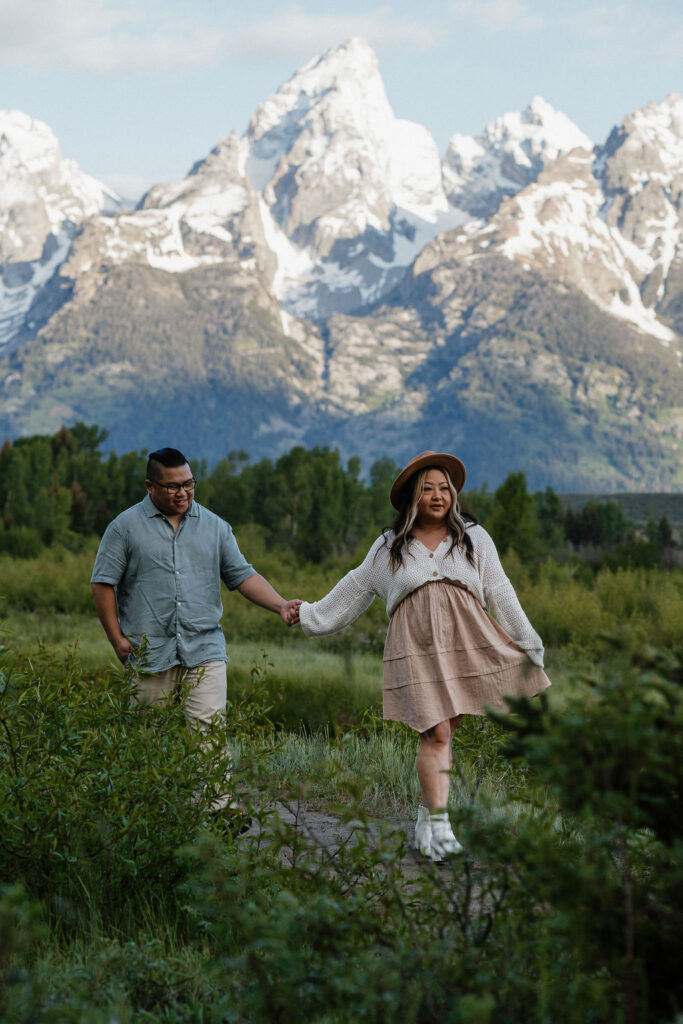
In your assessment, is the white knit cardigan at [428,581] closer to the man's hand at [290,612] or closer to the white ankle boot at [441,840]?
the man's hand at [290,612]

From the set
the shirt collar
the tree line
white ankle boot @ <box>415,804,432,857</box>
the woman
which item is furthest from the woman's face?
the tree line

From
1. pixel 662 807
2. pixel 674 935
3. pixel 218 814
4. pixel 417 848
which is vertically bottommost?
pixel 417 848

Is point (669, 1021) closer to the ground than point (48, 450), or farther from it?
closer to the ground

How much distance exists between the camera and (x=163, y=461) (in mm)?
5586

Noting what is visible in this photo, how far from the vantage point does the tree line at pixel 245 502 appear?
33.1 m

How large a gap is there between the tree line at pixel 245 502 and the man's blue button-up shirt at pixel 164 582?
21.8 meters

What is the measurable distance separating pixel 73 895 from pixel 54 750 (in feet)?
1.82

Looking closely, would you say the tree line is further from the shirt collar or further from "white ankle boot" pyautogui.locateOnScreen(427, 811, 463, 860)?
"white ankle boot" pyautogui.locateOnScreen(427, 811, 463, 860)

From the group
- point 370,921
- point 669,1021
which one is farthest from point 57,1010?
point 669,1021

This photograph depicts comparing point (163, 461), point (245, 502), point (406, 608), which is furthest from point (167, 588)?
point (245, 502)

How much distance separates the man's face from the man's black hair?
0.04 feet

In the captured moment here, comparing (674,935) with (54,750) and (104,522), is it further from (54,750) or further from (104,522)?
(104,522)

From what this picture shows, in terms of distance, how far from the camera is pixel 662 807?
105 inches

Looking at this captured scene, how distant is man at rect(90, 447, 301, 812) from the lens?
550 centimetres
